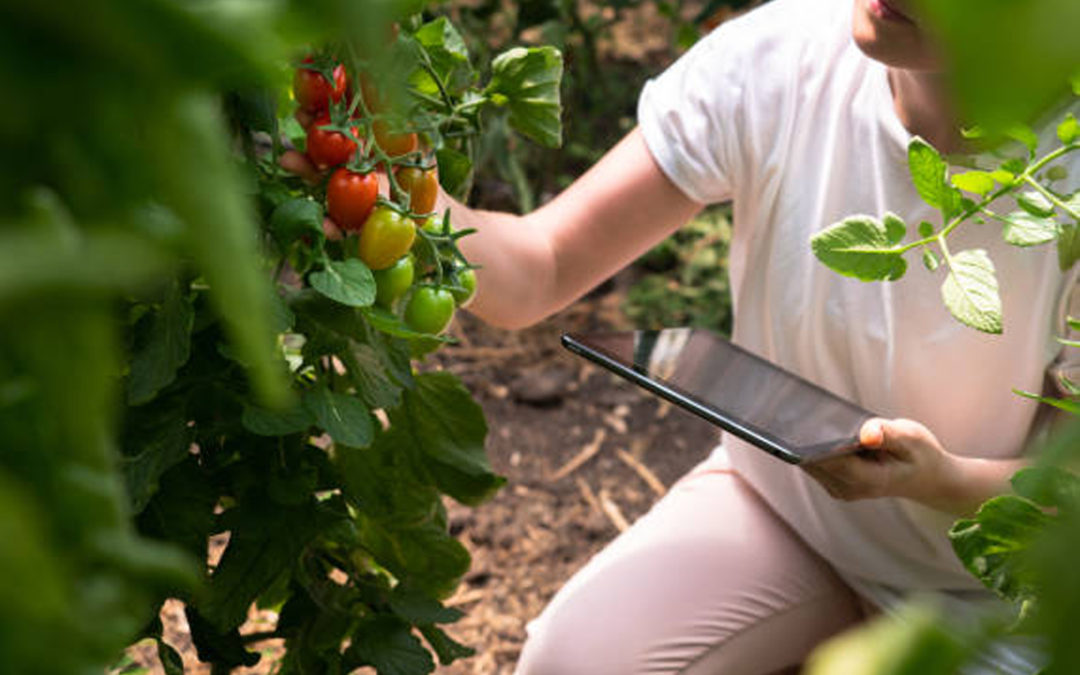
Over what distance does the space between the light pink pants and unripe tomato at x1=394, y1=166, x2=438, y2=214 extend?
639 mm

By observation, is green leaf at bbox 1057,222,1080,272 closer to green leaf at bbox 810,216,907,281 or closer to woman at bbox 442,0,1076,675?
green leaf at bbox 810,216,907,281

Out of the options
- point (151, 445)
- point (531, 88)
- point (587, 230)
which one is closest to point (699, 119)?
point (587, 230)

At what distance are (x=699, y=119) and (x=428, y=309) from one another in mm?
598

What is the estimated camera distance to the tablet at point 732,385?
46.1 inches

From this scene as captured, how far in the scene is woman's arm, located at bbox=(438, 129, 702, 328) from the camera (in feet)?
4.51

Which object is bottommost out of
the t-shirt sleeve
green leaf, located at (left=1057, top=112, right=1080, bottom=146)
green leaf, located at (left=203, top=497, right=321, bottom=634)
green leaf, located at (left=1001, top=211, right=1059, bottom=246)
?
green leaf, located at (left=203, top=497, right=321, bottom=634)

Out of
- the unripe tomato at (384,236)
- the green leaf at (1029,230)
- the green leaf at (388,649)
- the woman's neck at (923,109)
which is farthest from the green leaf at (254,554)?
the woman's neck at (923,109)

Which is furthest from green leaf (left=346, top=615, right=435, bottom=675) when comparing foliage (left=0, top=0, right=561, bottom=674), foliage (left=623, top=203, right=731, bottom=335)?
foliage (left=623, top=203, right=731, bottom=335)

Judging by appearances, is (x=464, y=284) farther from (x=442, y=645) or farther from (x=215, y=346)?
(x=442, y=645)

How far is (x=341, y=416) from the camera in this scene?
0.88 meters

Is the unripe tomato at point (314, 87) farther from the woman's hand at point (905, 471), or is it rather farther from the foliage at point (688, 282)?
the foliage at point (688, 282)

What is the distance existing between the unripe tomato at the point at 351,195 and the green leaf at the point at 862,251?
31 cm

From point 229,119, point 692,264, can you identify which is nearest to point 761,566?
point 229,119

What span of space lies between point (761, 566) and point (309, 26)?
1270 millimetres
